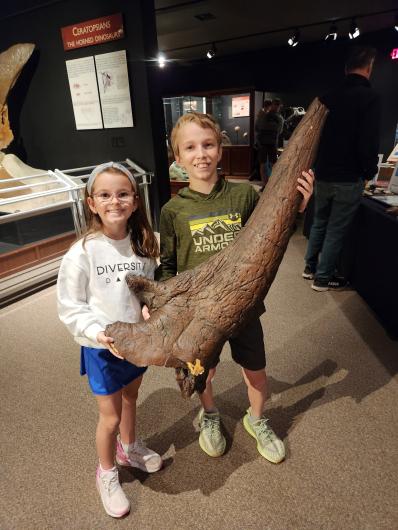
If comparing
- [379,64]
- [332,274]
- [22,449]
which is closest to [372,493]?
[22,449]

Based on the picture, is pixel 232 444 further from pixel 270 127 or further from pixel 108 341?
pixel 270 127

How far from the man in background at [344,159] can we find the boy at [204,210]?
1.63 meters

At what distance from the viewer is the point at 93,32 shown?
13.7 feet

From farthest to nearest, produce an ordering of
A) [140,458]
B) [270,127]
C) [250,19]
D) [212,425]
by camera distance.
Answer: [250,19] → [270,127] → [212,425] → [140,458]

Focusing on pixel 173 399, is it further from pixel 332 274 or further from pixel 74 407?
pixel 332 274

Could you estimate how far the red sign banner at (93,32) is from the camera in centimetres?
400

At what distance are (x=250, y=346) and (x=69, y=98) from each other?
467 cm

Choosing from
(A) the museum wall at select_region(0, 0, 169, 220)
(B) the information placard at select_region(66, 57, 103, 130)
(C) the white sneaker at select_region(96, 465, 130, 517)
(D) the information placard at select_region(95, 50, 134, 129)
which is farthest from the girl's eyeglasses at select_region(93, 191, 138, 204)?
(B) the information placard at select_region(66, 57, 103, 130)

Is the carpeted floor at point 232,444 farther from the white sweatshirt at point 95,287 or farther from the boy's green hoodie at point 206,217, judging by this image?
the boy's green hoodie at point 206,217

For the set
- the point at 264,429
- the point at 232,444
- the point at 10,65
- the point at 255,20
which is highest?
the point at 255,20

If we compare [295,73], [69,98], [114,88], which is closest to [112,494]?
[114,88]

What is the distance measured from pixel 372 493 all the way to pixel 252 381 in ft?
2.18

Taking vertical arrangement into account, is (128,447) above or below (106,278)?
below

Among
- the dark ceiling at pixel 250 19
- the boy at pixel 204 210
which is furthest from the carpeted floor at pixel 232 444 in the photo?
the dark ceiling at pixel 250 19
